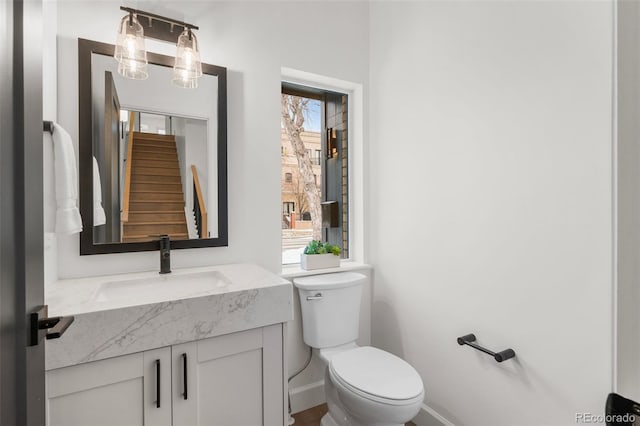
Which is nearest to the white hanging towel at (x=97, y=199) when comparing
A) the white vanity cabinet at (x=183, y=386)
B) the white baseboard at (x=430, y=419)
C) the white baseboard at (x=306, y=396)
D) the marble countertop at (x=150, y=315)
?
the marble countertop at (x=150, y=315)

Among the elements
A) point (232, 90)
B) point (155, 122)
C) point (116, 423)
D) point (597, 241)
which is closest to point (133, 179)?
point (155, 122)

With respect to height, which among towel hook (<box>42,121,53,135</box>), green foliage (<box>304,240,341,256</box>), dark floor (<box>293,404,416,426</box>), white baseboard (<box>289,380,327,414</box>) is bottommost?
dark floor (<box>293,404,416,426</box>)

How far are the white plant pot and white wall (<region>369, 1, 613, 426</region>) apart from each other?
0.35 metres

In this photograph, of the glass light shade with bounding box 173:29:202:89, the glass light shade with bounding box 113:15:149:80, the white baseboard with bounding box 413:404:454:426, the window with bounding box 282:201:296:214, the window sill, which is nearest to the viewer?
the glass light shade with bounding box 113:15:149:80

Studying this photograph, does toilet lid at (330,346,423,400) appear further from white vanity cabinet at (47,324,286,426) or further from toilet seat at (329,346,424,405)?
white vanity cabinet at (47,324,286,426)

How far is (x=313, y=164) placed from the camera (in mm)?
2387

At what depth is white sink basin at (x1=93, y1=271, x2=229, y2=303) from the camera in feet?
4.59

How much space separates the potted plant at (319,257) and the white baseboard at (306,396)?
2.35 feet

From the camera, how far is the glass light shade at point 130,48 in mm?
1498

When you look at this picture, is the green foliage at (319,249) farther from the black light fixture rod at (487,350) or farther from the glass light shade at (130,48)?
the glass light shade at (130,48)

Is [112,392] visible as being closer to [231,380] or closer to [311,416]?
[231,380]

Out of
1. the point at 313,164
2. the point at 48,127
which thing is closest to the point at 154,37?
the point at 48,127
